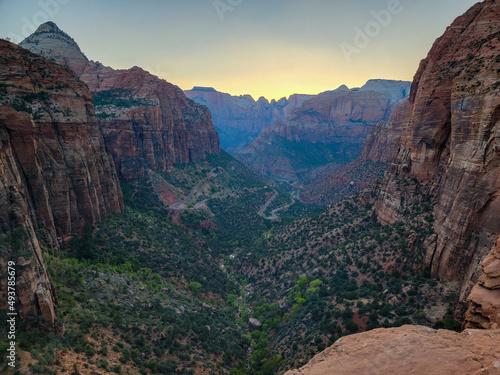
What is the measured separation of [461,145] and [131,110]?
7853cm

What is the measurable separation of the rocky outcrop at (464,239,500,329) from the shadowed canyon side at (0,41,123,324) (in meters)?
31.5

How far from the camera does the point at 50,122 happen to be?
121 ft

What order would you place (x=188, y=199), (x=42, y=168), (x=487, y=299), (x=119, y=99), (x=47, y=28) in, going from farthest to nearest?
(x=47, y=28) < (x=188, y=199) < (x=119, y=99) < (x=42, y=168) < (x=487, y=299)

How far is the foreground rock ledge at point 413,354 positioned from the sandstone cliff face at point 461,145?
1047 centimetres

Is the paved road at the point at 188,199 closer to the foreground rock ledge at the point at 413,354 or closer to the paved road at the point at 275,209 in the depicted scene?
the paved road at the point at 275,209

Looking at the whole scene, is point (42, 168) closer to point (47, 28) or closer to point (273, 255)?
point (273, 255)

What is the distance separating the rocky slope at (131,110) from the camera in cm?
7100

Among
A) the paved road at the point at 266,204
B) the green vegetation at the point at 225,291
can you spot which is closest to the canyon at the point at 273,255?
the green vegetation at the point at 225,291

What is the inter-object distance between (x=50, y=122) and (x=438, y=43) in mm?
57955

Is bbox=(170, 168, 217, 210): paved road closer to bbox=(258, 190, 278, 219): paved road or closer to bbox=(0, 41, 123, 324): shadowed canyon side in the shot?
bbox=(258, 190, 278, 219): paved road

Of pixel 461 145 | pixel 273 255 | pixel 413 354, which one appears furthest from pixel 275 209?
pixel 413 354

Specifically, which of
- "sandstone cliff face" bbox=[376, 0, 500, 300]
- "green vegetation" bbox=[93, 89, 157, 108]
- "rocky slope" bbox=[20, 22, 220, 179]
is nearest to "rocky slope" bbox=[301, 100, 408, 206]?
"rocky slope" bbox=[20, 22, 220, 179]

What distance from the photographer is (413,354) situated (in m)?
15.1

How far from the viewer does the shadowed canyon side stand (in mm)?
22016
